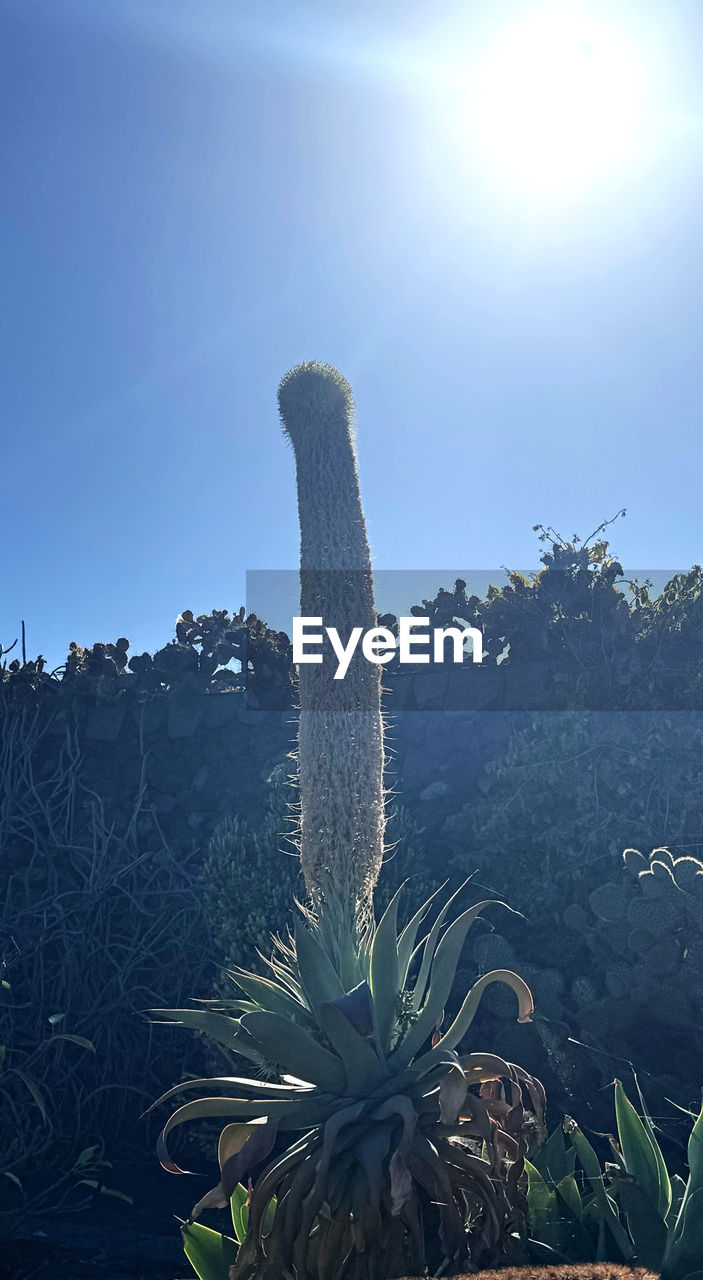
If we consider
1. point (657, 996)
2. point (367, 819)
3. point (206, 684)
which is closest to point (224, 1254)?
point (367, 819)

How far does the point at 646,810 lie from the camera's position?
19.4 feet

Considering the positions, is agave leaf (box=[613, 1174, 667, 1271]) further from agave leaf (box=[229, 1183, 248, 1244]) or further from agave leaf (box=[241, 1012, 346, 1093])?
agave leaf (box=[229, 1183, 248, 1244])

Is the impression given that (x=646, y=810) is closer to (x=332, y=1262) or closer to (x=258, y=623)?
(x=258, y=623)

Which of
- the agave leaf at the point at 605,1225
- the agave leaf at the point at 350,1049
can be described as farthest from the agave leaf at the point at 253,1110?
the agave leaf at the point at 605,1225

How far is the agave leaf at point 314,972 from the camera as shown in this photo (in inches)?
113

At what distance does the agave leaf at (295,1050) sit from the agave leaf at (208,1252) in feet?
1.85

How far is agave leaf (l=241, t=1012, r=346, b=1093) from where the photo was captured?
2.52m

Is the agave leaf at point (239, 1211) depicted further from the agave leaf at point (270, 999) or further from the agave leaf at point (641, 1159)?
the agave leaf at point (641, 1159)

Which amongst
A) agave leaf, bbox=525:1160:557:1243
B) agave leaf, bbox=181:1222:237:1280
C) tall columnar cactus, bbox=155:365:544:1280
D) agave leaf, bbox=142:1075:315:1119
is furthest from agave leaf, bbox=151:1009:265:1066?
agave leaf, bbox=525:1160:557:1243

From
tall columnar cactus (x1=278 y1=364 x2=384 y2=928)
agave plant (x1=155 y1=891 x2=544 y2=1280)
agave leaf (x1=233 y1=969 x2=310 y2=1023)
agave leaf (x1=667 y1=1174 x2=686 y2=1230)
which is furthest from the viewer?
tall columnar cactus (x1=278 y1=364 x2=384 y2=928)

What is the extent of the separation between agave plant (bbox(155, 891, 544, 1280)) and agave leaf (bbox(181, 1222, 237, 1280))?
0.23 meters

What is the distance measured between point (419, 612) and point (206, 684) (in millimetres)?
1796

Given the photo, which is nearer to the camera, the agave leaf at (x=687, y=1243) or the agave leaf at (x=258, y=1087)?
the agave leaf at (x=687, y=1243)

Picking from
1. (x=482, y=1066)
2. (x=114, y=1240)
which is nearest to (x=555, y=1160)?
(x=482, y=1066)
